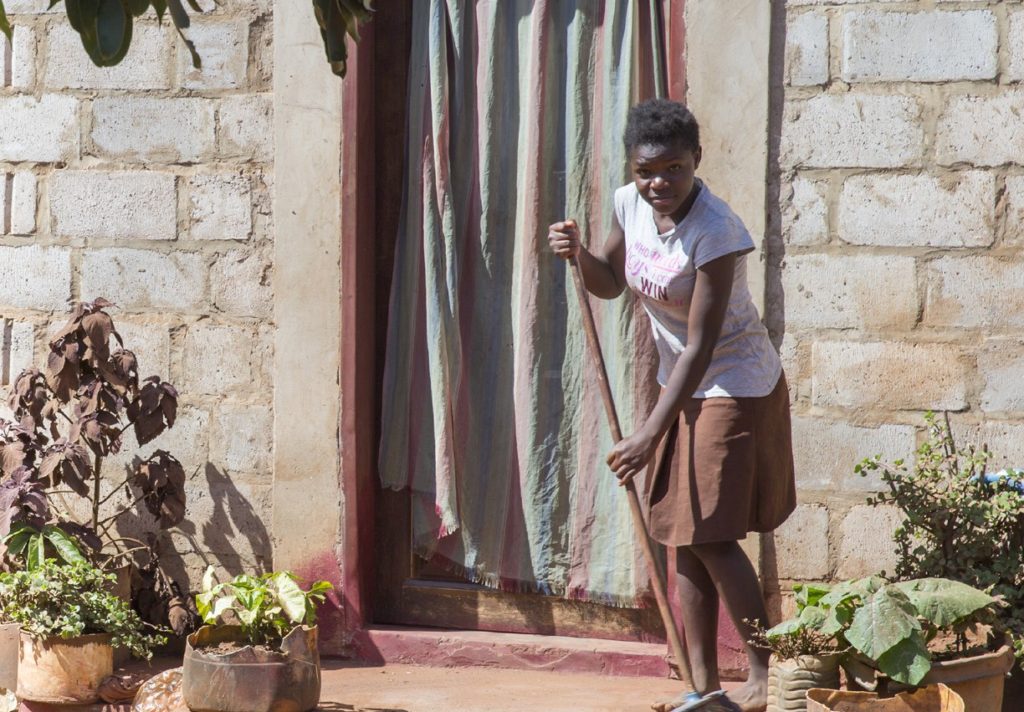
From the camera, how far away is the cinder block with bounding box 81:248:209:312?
5504 millimetres

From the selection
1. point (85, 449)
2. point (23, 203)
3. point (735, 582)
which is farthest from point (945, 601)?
point (23, 203)

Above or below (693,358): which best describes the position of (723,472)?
below

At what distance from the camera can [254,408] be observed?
547 cm

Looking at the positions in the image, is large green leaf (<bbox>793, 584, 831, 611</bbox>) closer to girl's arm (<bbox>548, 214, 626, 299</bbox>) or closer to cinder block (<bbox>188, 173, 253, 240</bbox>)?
girl's arm (<bbox>548, 214, 626, 299</bbox>)

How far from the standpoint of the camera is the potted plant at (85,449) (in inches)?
199

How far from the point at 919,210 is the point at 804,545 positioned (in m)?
1.19

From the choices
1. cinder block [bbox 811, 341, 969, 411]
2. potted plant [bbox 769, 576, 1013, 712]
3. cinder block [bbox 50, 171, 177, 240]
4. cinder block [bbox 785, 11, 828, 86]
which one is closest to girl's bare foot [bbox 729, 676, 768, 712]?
potted plant [bbox 769, 576, 1013, 712]

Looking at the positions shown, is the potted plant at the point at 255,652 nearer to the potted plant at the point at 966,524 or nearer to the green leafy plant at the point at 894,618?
the green leafy plant at the point at 894,618

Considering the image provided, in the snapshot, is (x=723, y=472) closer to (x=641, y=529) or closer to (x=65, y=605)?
(x=641, y=529)

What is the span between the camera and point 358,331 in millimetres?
5312

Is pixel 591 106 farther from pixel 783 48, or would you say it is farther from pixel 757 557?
pixel 757 557

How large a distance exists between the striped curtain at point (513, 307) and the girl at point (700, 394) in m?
0.78

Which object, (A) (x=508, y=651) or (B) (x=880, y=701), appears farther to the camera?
(A) (x=508, y=651)

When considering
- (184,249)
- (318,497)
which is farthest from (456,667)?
(184,249)
